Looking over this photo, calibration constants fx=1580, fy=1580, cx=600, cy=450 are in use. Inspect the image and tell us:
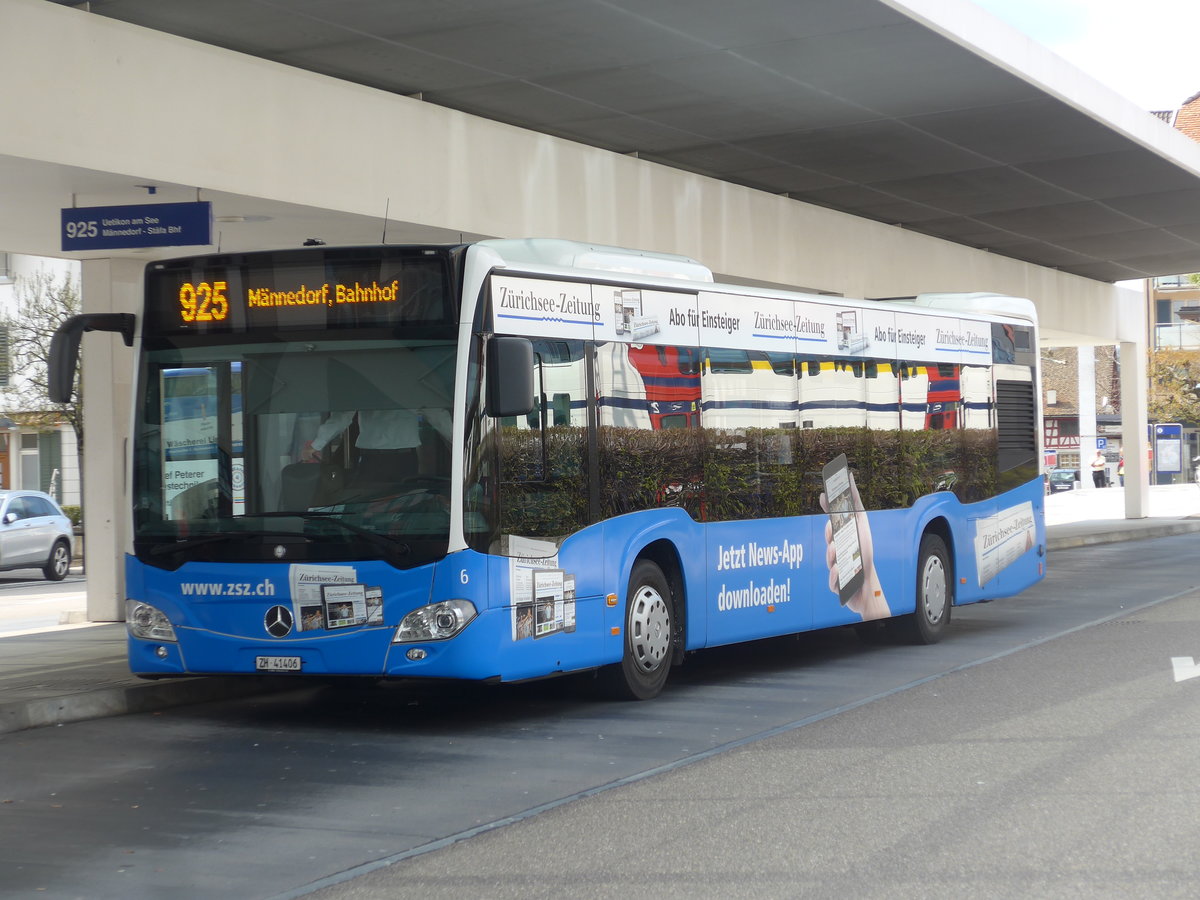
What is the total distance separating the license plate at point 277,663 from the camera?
927cm

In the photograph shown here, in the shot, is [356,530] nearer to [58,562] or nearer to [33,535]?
[33,535]

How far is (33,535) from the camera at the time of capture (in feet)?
86.7

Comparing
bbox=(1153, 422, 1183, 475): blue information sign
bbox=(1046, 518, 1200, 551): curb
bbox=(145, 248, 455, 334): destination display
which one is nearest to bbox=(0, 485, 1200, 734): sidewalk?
bbox=(145, 248, 455, 334): destination display

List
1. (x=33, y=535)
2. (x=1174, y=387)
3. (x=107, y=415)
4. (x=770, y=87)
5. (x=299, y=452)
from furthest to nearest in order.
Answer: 1. (x=1174, y=387)
2. (x=33, y=535)
3. (x=770, y=87)
4. (x=107, y=415)
5. (x=299, y=452)

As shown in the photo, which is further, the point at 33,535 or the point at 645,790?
the point at 33,535

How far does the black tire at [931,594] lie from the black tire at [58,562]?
17.4 meters

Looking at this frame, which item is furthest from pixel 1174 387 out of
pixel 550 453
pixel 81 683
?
pixel 81 683

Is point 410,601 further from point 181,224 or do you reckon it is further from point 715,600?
point 181,224

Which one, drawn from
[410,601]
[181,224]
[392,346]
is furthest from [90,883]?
[181,224]

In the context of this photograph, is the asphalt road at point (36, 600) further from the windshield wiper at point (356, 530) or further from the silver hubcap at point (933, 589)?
the silver hubcap at point (933, 589)

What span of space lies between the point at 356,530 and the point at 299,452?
58 centimetres

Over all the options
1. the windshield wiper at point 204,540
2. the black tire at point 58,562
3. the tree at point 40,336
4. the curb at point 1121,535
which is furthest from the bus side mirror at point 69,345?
the curb at point 1121,535

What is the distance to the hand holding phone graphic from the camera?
12.6 metres

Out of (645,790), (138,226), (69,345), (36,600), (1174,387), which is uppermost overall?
(1174,387)
